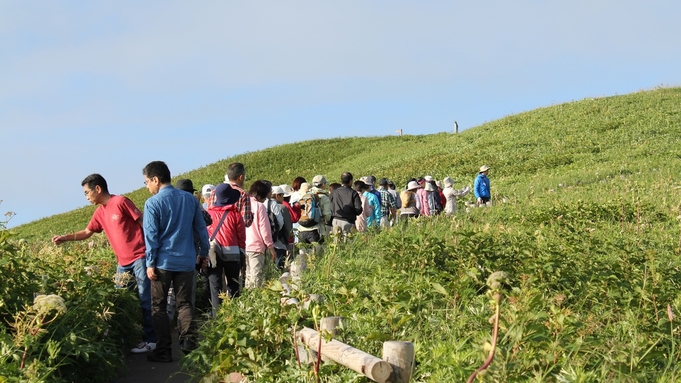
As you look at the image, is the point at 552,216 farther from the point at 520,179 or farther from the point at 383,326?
the point at 520,179

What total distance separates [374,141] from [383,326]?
46.0 meters

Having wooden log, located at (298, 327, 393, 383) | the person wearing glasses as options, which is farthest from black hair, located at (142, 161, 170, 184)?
wooden log, located at (298, 327, 393, 383)

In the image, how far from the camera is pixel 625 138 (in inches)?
1296

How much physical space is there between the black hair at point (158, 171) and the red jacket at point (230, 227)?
4.01 ft

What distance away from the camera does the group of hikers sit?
7.64 meters

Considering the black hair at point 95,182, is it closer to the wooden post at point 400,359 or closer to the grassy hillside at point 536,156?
the wooden post at point 400,359

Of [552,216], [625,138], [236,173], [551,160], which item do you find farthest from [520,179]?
[236,173]

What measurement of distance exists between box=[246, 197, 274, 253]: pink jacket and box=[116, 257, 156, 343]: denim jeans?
62.8 inches

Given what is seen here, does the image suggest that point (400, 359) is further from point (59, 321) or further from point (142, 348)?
point (142, 348)

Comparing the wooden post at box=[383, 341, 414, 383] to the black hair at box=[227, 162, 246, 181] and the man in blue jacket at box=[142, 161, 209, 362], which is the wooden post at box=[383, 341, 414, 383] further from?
the black hair at box=[227, 162, 246, 181]

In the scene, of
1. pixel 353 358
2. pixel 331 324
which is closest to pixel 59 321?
pixel 331 324

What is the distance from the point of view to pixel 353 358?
14.4 ft

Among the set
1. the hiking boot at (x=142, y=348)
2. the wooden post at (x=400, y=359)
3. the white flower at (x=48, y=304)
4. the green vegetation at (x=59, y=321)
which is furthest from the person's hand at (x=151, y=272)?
the wooden post at (x=400, y=359)

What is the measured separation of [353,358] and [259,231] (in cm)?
525
